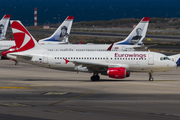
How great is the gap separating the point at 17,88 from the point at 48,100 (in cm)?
860

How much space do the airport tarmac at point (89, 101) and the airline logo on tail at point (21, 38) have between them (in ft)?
20.6

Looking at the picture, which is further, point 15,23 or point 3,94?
point 15,23

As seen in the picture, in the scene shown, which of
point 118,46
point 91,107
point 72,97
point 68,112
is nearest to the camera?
point 68,112

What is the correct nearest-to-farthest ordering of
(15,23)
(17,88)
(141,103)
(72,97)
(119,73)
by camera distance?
(141,103), (72,97), (17,88), (119,73), (15,23)

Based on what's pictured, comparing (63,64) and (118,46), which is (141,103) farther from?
(118,46)

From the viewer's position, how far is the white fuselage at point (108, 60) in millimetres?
45094

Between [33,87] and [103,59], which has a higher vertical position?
[103,59]

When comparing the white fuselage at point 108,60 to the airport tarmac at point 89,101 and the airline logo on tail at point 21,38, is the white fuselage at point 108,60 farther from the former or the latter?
the airport tarmac at point 89,101

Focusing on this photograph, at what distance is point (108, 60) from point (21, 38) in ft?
37.5

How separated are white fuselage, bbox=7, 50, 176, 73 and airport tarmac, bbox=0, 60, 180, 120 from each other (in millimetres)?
3918

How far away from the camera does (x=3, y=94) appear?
33625 millimetres

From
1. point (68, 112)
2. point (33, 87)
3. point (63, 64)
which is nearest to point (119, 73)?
point (63, 64)

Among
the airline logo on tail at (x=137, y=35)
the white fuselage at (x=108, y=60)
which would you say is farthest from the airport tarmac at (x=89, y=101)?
the airline logo on tail at (x=137, y=35)

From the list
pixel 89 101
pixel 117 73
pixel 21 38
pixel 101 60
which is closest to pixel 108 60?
pixel 101 60
